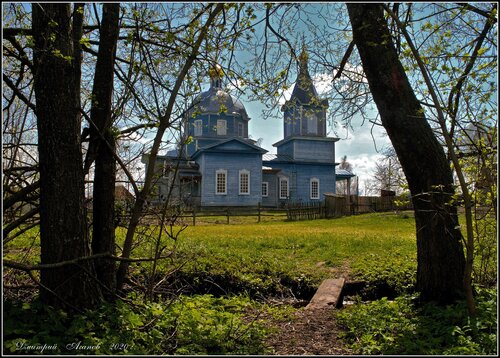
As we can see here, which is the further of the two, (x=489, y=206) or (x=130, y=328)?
(x=489, y=206)

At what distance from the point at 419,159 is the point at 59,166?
158 inches

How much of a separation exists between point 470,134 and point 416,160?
0.66 meters

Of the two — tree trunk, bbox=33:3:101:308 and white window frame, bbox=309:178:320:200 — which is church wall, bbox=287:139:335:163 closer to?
white window frame, bbox=309:178:320:200

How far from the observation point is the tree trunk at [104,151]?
4.68m

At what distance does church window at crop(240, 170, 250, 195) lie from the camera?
1387 inches

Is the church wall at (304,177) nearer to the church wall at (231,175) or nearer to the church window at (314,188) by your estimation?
the church window at (314,188)

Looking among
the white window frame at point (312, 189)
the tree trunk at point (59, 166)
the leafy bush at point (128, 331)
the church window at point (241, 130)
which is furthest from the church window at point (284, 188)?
the tree trunk at point (59, 166)

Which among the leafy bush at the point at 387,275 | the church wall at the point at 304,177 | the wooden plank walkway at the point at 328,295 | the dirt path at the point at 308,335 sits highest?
the church wall at the point at 304,177

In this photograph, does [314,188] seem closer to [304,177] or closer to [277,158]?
[304,177]

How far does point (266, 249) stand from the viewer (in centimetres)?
1044

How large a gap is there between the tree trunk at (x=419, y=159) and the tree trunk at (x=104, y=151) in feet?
9.84

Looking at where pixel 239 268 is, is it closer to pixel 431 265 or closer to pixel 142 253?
pixel 142 253

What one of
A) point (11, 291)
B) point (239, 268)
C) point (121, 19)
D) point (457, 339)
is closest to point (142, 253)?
point (239, 268)

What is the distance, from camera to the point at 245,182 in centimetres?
3538
